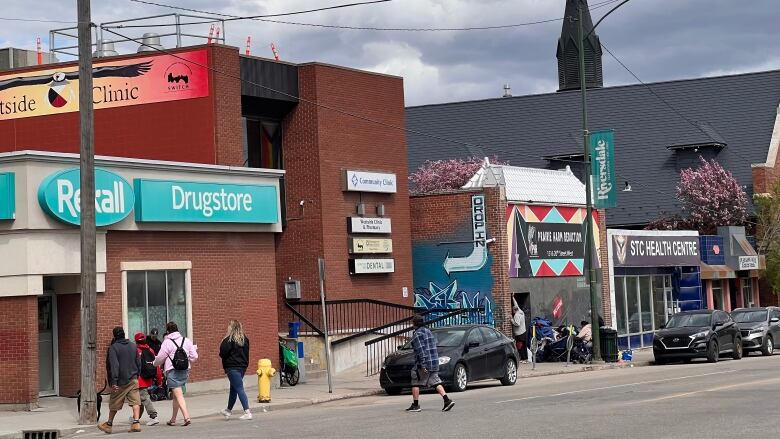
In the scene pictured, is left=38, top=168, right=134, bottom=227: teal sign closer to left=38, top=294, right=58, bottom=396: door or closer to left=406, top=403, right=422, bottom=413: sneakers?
left=38, top=294, right=58, bottom=396: door

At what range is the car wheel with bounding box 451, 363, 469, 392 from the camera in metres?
25.4

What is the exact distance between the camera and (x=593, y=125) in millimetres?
63969

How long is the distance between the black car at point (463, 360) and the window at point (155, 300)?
4.62m

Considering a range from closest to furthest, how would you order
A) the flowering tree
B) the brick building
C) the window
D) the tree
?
the brick building
the window
the tree
the flowering tree

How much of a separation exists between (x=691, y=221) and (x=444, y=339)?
31686 mm

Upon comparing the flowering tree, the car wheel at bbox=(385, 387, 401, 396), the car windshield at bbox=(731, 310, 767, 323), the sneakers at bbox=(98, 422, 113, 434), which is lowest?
the car wheel at bbox=(385, 387, 401, 396)

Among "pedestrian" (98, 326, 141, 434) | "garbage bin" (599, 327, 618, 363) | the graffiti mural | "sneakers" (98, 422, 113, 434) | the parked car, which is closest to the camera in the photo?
"sneakers" (98, 422, 113, 434)

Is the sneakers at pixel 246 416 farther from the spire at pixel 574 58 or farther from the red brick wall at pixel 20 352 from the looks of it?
the spire at pixel 574 58

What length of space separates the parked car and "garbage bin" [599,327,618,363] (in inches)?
209

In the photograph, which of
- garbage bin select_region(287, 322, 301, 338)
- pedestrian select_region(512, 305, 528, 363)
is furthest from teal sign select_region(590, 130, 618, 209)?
garbage bin select_region(287, 322, 301, 338)

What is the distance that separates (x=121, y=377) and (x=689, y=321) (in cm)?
2037

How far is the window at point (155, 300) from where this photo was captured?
2534cm

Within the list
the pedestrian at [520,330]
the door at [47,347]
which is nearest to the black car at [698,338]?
the pedestrian at [520,330]

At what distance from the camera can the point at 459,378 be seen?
2556cm
